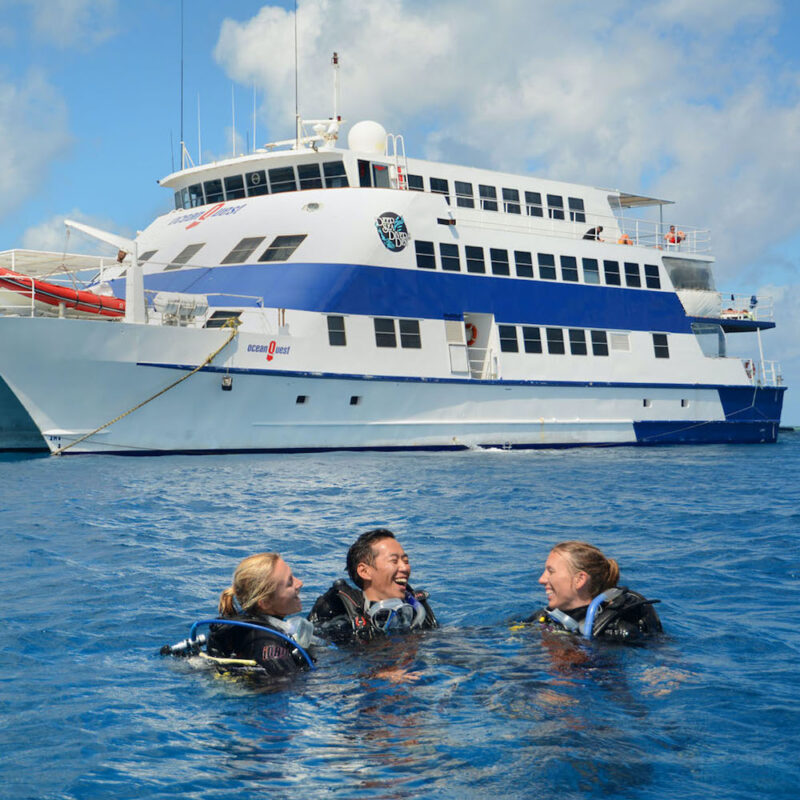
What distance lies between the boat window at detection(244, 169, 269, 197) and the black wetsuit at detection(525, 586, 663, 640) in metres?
17.8

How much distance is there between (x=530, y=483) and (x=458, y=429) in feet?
19.4

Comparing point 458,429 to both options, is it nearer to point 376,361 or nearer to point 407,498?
point 376,361

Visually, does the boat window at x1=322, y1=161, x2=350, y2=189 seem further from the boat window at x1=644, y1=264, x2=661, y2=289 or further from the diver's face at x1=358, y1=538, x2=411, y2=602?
the diver's face at x1=358, y1=538, x2=411, y2=602

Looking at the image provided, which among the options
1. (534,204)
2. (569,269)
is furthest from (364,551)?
(534,204)

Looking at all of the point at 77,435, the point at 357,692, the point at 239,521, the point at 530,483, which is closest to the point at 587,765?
the point at 357,692

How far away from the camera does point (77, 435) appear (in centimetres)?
1706

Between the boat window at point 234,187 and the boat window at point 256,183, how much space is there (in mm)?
208

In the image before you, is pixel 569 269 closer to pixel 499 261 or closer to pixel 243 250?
pixel 499 261

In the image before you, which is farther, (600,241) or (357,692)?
(600,241)

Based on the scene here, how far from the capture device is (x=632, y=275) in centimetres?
2448

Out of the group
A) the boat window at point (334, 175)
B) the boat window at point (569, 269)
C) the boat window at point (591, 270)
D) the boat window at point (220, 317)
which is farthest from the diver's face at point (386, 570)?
the boat window at point (591, 270)

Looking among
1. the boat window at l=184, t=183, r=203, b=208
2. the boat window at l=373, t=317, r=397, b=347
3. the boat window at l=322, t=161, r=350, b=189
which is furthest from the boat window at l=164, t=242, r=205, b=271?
the boat window at l=373, t=317, r=397, b=347

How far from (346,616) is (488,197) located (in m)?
18.8

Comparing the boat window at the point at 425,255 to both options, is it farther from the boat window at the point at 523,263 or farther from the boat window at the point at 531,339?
the boat window at the point at 531,339
